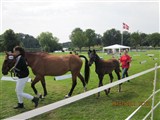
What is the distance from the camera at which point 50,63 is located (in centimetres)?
792

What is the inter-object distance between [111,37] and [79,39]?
3093 centimetres

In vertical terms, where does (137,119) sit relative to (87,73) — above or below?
below

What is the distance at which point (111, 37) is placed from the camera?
115 meters

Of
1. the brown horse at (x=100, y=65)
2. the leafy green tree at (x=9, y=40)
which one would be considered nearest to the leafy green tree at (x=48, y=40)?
the leafy green tree at (x=9, y=40)

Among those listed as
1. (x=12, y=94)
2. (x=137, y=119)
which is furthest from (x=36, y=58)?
(x=137, y=119)

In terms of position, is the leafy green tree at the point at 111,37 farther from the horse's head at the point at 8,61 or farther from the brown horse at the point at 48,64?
the horse's head at the point at 8,61

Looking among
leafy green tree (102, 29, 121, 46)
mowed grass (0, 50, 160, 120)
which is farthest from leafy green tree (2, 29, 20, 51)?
mowed grass (0, 50, 160, 120)

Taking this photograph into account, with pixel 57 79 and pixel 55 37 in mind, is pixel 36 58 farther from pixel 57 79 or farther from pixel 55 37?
pixel 55 37

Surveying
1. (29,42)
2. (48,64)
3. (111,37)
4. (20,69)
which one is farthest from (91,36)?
(20,69)

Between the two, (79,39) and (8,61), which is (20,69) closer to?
(8,61)

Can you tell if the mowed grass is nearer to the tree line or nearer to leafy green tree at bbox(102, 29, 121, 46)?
the tree line

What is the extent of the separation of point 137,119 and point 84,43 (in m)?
86.1

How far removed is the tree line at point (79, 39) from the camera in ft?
225

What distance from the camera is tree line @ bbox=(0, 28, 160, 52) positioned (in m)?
68.5
